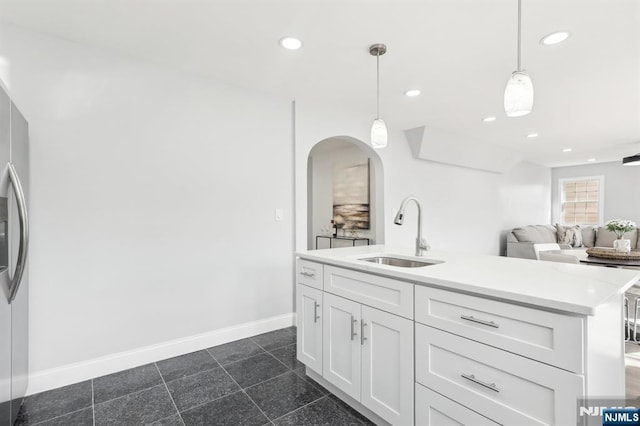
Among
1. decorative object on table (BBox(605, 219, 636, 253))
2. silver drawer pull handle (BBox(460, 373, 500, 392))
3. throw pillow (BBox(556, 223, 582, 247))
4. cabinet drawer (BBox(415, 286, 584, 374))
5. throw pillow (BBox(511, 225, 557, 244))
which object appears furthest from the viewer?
throw pillow (BBox(556, 223, 582, 247))

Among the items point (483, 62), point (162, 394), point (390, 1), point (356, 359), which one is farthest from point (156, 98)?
point (483, 62)

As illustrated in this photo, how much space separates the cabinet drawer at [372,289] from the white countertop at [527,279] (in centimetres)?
4

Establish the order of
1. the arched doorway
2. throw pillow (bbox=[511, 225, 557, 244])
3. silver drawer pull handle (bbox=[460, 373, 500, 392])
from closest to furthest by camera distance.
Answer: silver drawer pull handle (bbox=[460, 373, 500, 392])
the arched doorway
throw pillow (bbox=[511, 225, 557, 244])

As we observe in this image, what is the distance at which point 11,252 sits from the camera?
5.17 feet

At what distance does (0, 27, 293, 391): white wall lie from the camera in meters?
2.10

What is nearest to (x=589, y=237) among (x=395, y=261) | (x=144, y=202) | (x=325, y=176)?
(x=325, y=176)

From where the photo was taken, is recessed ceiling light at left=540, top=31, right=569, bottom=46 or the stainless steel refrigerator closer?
the stainless steel refrigerator

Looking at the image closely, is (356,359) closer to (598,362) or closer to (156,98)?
(598,362)

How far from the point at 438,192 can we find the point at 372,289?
12.0 feet

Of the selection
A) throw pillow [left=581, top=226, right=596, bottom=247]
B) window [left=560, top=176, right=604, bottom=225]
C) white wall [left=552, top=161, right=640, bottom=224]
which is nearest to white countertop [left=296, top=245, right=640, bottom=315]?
throw pillow [left=581, top=226, right=596, bottom=247]

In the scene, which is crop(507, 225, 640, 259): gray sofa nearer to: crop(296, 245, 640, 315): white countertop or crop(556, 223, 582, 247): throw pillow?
crop(556, 223, 582, 247): throw pillow

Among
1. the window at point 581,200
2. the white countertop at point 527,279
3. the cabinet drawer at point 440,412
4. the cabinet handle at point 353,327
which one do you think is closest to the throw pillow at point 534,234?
the window at point 581,200

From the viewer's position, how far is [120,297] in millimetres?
2367

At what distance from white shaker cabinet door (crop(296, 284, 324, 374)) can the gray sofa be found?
5.20 metres
